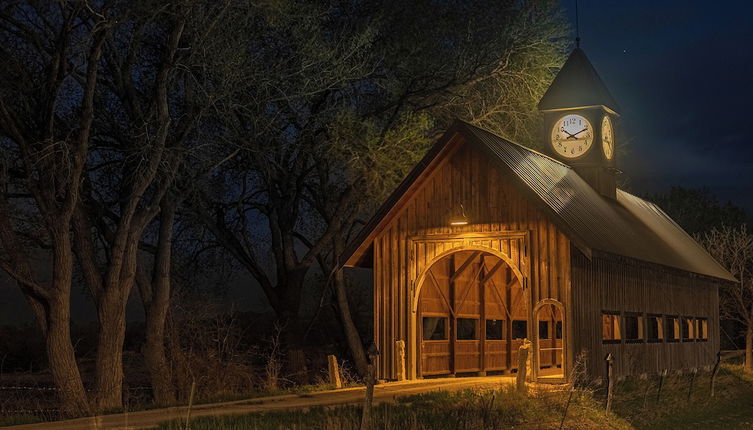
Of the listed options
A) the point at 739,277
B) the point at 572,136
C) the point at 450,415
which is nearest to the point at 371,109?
the point at 572,136

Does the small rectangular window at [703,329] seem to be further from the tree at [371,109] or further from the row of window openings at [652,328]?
the tree at [371,109]

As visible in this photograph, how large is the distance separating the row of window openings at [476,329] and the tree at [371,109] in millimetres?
4292

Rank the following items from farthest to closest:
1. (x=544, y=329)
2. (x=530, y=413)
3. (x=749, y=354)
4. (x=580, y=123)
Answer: (x=749, y=354), (x=544, y=329), (x=580, y=123), (x=530, y=413)

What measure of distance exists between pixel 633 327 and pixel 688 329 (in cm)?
228

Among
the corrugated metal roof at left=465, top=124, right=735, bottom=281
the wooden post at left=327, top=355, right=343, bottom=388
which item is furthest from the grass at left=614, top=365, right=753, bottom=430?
the wooden post at left=327, top=355, right=343, bottom=388

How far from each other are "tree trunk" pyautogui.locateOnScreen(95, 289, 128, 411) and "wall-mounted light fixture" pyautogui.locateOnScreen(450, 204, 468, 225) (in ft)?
26.5

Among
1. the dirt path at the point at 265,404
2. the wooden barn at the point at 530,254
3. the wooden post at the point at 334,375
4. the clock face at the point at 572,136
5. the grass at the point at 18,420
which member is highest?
the clock face at the point at 572,136

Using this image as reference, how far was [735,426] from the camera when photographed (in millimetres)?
23781

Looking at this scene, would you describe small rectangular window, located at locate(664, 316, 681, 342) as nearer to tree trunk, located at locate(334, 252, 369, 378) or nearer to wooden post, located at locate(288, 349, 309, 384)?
tree trunk, located at locate(334, 252, 369, 378)

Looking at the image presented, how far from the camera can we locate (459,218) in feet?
81.3

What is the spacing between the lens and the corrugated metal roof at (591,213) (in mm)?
23625

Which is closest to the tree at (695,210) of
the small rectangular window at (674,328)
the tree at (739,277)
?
the tree at (739,277)

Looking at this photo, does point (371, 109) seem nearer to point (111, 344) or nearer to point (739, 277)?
point (111, 344)

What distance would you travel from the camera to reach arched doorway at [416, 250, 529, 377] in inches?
1068
